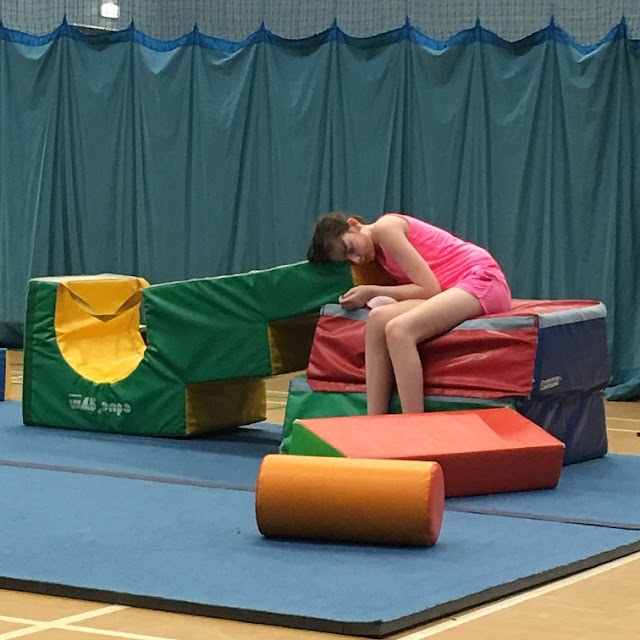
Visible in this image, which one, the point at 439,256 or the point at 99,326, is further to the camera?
the point at 99,326

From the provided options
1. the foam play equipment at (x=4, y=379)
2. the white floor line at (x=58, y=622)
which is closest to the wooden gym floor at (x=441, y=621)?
the white floor line at (x=58, y=622)

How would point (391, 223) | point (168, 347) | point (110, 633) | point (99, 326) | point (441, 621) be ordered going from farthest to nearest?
point (99, 326)
point (168, 347)
point (391, 223)
point (441, 621)
point (110, 633)

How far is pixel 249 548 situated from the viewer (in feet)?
11.0

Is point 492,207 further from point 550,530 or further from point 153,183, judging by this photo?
point 550,530

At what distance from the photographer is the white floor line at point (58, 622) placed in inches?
102

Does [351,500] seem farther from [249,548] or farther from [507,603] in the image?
[507,603]

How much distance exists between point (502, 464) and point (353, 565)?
1134 mm

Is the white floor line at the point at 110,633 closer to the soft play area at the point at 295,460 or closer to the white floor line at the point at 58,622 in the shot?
the white floor line at the point at 58,622

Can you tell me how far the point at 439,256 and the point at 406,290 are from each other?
0.76ft

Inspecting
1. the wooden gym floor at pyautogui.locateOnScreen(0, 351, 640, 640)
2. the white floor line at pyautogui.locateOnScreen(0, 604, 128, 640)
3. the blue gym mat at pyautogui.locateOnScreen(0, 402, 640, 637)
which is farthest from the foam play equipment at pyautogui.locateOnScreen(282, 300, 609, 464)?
the white floor line at pyautogui.locateOnScreen(0, 604, 128, 640)

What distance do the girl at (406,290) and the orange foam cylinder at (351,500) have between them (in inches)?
47.0

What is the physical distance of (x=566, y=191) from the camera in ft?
23.4

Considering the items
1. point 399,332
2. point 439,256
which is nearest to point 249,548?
point 399,332

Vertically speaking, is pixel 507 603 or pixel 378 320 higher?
pixel 378 320
